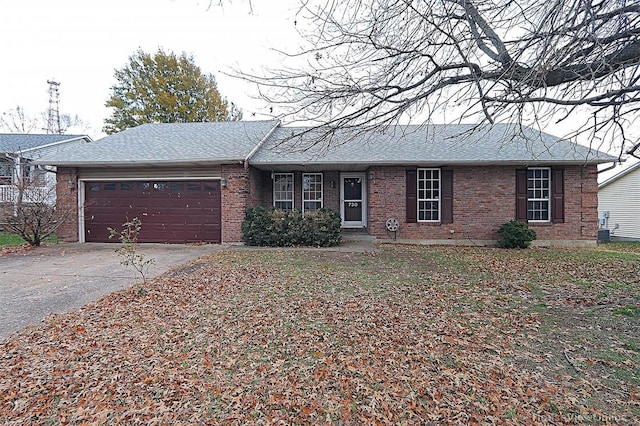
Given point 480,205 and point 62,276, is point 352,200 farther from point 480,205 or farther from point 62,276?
point 62,276

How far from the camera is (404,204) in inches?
451

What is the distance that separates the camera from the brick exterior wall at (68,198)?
11.4 metres

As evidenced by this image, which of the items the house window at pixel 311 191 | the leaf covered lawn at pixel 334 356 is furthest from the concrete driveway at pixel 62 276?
the house window at pixel 311 191

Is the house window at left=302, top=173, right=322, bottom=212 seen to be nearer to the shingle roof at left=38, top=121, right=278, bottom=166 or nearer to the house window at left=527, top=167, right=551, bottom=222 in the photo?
the shingle roof at left=38, top=121, right=278, bottom=166

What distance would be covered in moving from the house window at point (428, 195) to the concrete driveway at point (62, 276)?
6.96 m

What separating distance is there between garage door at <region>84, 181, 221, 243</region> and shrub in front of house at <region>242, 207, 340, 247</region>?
1.29 meters

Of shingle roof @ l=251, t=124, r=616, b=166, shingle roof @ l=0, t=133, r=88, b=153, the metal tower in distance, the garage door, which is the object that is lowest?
the garage door

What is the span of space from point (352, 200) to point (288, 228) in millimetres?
3081

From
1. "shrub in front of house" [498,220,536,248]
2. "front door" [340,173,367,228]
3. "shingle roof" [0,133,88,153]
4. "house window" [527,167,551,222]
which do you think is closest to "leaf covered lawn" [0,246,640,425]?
"shrub in front of house" [498,220,536,248]

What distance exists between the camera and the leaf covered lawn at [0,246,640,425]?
2.40m

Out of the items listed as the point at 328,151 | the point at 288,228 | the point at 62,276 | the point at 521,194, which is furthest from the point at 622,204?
the point at 62,276

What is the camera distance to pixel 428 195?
1165 cm

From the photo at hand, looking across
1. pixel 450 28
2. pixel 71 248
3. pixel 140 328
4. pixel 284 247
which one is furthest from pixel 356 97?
pixel 71 248

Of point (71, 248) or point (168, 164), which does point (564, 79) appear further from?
point (71, 248)
